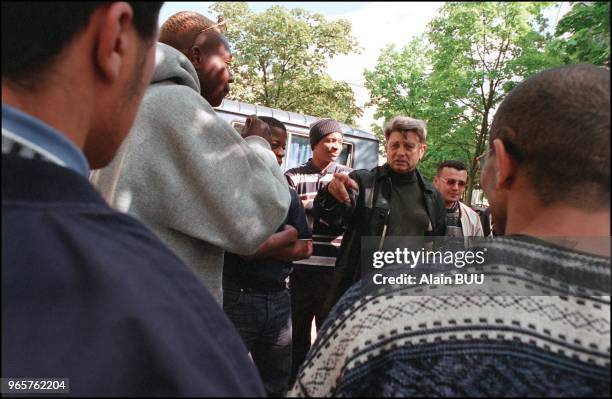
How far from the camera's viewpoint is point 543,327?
0.98m

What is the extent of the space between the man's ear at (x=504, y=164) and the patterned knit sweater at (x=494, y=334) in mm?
171

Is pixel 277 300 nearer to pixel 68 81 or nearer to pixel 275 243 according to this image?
pixel 275 243

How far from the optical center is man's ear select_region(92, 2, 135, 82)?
712mm

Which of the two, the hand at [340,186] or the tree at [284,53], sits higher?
the tree at [284,53]

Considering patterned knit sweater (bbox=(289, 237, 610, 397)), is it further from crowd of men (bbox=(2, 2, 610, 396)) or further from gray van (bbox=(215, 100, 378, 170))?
gray van (bbox=(215, 100, 378, 170))

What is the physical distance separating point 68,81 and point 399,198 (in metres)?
3.14

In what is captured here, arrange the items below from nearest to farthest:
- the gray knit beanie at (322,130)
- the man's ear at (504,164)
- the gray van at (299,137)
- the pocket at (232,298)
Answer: the man's ear at (504,164) → the pocket at (232,298) → the gray knit beanie at (322,130) → the gray van at (299,137)

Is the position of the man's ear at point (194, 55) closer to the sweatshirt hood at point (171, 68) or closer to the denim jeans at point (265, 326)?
the sweatshirt hood at point (171, 68)

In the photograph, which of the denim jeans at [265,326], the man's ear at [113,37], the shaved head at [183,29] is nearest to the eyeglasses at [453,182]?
the denim jeans at [265,326]

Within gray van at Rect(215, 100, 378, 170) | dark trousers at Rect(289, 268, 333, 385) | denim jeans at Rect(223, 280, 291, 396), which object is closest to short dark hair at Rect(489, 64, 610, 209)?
denim jeans at Rect(223, 280, 291, 396)

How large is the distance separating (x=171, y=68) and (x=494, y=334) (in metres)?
1.34

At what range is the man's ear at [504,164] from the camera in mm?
1187

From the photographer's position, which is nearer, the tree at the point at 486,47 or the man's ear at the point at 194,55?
the tree at the point at 486,47

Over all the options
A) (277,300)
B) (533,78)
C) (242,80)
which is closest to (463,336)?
(533,78)
